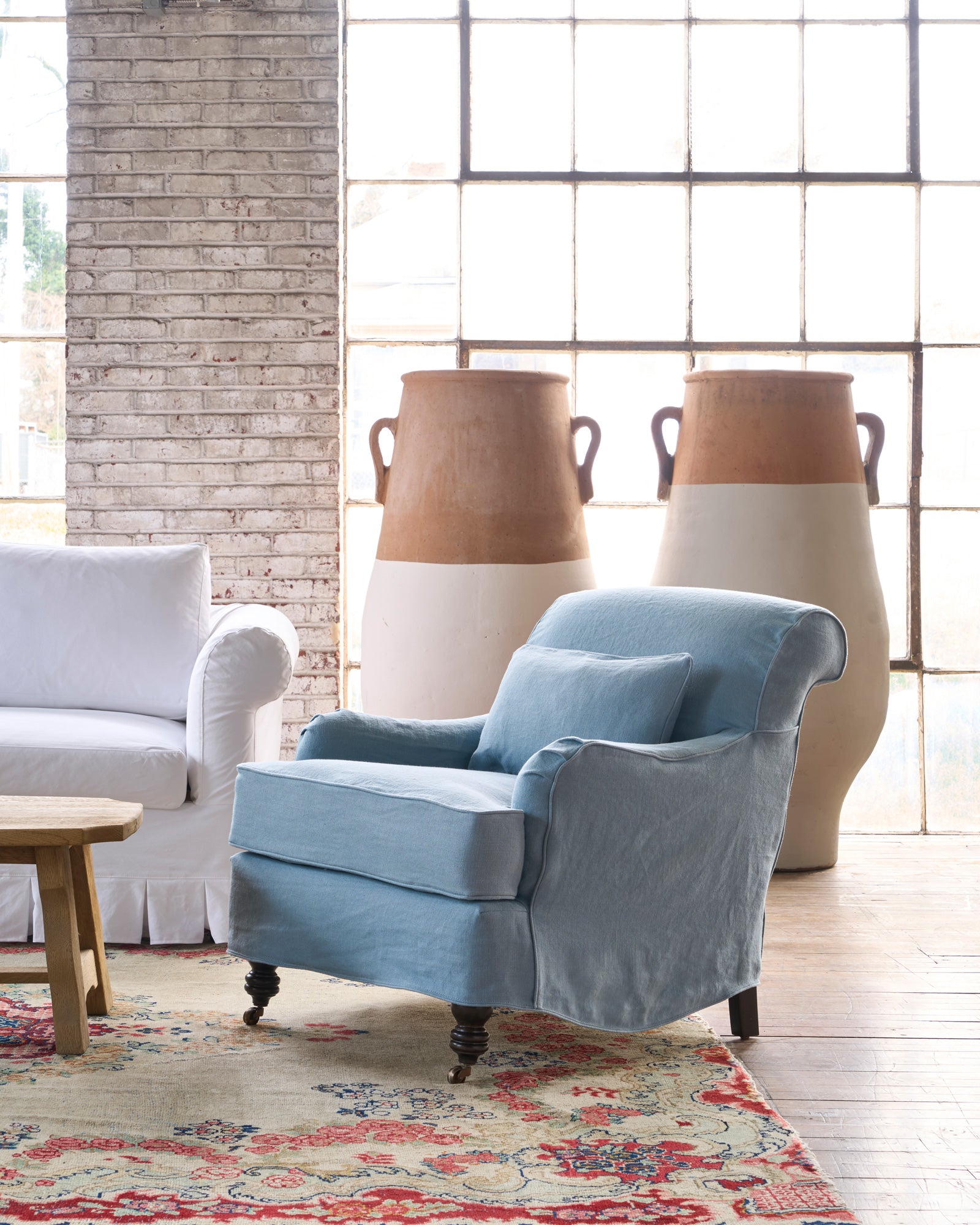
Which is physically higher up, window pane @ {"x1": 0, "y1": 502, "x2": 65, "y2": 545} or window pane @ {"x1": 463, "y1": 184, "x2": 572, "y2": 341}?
window pane @ {"x1": 463, "y1": 184, "x2": 572, "y2": 341}

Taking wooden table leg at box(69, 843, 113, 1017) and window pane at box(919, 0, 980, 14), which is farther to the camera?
window pane at box(919, 0, 980, 14)

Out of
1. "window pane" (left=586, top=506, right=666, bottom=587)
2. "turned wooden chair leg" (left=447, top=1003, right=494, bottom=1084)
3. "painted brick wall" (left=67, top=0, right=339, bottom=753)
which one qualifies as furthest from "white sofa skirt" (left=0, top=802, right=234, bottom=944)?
"window pane" (left=586, top=506, right=666, bottom=587)

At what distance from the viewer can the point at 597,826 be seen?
1.97 meters

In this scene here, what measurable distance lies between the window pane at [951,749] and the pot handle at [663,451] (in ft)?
3.80

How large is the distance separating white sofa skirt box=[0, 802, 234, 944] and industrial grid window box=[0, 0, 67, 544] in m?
1.62

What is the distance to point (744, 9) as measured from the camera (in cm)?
401

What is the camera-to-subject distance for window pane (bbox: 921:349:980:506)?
4.00 meters

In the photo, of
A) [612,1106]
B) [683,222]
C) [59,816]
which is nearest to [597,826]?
[612,1106]

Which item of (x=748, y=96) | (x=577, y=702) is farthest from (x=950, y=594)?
(x=577, y=702)

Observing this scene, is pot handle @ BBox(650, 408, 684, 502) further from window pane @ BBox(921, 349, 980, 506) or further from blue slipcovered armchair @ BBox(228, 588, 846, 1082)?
blue slipcovered armchair @ BBox(228, 588, 846, 1082)

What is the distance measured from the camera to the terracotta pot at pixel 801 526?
3305 millimetres

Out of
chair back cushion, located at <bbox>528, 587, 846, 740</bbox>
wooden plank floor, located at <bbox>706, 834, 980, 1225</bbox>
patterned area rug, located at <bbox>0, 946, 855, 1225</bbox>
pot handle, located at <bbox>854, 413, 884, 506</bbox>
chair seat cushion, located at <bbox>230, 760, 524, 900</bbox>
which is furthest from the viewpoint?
pot handle, located at <bbox>854, 413, 884, 506</bbox>

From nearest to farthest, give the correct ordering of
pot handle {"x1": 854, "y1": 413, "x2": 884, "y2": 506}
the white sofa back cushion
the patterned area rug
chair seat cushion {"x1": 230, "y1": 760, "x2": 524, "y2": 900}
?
the patterned area rug → chair seat cushion {"x1": 230, "y1": 760, "x2": 524, "y2": 900} → the white sofa back cushion → pot handle {"x1": 854, "y1": 413, "x2": 884, "y2": 506}

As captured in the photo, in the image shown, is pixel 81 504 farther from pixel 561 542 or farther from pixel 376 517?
pixel 561 542
